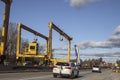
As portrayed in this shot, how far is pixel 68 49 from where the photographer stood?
93812 mm

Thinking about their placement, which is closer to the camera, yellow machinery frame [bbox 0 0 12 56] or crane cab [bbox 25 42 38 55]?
yellow machinery frame [bbox 0 0 12 56]

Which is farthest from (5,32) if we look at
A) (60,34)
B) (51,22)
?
(60,34)

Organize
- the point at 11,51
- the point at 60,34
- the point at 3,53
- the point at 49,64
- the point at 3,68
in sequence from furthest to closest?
1. the point at 11,51
2. the point at 60,34
3. the point at 49,64
4. the point at 3,53
5. the point at 3,68

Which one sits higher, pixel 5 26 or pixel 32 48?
pixel 5 26

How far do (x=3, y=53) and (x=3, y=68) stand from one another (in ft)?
22.3

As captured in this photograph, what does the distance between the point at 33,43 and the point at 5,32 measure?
1730 cm

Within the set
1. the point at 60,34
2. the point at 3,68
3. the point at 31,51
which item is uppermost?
the point at 60,34

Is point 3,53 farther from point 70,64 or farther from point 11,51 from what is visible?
point 11,51

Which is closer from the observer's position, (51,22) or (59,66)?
(59,66)

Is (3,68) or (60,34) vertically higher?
(60,34)

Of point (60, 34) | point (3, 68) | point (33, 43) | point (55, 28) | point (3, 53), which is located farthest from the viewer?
point (60, 34)

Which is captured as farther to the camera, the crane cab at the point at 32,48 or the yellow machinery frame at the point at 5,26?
the crane cab at the point at 32,48

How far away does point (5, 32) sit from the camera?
50.4 m

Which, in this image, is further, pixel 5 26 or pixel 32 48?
pixel 32 48
